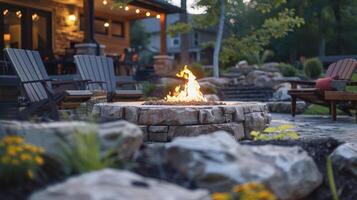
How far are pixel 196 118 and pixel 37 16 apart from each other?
30.8 feet

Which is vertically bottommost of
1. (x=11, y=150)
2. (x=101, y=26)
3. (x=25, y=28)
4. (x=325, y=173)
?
(x=325, y=173)

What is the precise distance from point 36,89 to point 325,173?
4.01 m

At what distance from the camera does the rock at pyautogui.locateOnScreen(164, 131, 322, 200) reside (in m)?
1.97

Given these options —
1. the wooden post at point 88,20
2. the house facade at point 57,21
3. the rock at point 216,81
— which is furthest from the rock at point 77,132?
the rock at point 216,81

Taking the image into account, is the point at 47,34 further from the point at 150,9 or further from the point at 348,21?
the point at 348,21

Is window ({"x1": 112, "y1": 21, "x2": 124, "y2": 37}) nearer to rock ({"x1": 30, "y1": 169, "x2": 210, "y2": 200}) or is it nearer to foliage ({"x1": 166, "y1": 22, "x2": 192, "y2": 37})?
foliage ({"x1": 166, "y1": 22, "x2": 192, "y2": 37})

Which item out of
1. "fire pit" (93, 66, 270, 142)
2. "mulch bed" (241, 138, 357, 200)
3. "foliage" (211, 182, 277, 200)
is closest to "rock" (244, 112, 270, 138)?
"fire pit" (93, 66, 270, 142)

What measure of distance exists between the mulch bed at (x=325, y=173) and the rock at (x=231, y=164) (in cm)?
35

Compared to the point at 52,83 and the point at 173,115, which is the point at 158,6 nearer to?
the point at 52,83

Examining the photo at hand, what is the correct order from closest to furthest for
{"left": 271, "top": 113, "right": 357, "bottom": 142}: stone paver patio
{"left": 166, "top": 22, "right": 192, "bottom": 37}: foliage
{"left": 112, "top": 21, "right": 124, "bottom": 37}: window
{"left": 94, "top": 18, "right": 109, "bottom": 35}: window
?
{"left": 271, "top": 113, "right": 357, "bottom": 142}: stone paver patio → {"left": 166, "top": 22, "right": 192, "bottom": 37}: foliage → {"left": 94, "top": 18, "right": 109, "bottom": 35}: window → {"left": 112, "top": 21, "right": 124, "bottom": 37}: window

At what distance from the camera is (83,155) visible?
198 centimetres

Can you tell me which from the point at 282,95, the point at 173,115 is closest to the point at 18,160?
the point at 173,115

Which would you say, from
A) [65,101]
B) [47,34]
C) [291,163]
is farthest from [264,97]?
[291,163]

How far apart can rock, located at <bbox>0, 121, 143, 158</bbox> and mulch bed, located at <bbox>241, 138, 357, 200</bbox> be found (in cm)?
117
